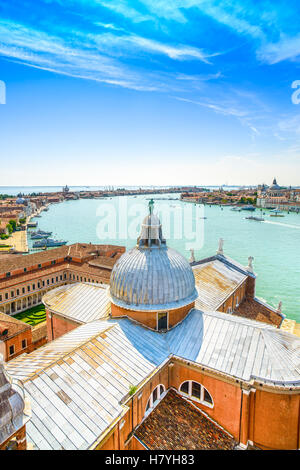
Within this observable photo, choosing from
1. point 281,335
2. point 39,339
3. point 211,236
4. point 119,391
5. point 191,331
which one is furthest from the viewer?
point 211,236

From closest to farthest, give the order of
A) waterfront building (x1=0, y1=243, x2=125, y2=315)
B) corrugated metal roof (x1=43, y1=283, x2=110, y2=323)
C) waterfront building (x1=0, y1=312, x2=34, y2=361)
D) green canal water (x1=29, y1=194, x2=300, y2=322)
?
corrugated metal roof (x1=43, y1=283, x2=110, y2=323) < waterfront building (x1=0, y1=312, x2=34, y2=361) < waterfront building (x1=0, y1=243, x2=125, y2=315) < green canal water (x1=29, y1=194, x2=300, y2=322)

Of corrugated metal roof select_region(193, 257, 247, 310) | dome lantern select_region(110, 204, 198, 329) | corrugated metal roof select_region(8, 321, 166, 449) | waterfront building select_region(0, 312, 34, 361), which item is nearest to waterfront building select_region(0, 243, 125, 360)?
waterfront building select_region(0, 312, 34, 361)

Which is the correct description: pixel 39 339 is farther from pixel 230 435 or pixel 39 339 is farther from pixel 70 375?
pixel 230 435

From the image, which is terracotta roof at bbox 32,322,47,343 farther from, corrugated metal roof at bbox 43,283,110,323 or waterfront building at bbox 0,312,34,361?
corrugated metal roof at bbox 43,283,110,323

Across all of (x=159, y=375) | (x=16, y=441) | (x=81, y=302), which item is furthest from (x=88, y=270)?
(x=16, y=441)

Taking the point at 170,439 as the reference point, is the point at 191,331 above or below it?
above

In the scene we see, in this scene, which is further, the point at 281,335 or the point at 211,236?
the point at 211,236

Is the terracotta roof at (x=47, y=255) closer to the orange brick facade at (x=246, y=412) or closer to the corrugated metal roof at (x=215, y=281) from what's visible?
the corrugated metal roof at (x=215, y=281)
